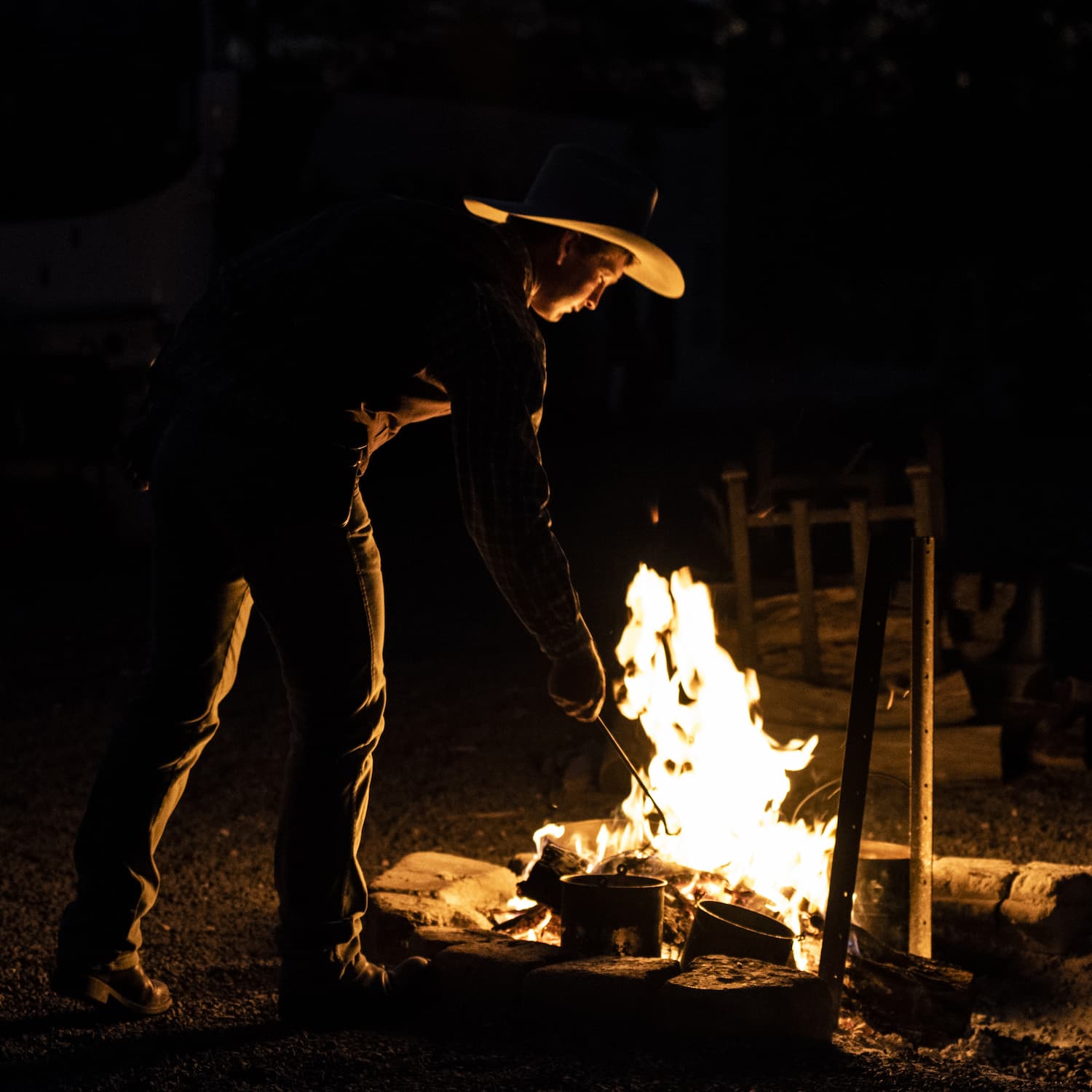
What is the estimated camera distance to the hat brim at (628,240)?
3076 millimetres

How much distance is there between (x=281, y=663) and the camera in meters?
3.12

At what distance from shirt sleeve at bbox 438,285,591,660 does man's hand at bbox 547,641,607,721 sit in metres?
0.13

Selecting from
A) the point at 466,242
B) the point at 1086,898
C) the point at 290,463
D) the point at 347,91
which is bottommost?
the point at 1086,898

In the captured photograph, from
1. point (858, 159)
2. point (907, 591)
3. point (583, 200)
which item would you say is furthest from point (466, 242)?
point (858, 159)

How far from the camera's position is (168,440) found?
9.66 ft

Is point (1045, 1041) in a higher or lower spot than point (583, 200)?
lower

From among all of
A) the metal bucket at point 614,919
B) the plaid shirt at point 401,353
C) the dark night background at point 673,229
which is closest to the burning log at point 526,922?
the metal bucket at point 614,919

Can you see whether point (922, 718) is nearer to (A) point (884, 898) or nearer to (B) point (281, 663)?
(A) point (884, 898)

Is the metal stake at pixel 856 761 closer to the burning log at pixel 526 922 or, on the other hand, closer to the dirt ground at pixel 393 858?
the dirt ground at pixel 393 858

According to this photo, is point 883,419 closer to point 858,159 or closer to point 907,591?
point 858,159

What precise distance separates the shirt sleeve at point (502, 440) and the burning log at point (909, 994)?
1.35 m

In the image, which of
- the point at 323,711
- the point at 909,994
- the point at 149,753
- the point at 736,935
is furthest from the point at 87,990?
the point at 909,994

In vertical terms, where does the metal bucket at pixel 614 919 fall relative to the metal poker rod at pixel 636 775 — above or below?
below

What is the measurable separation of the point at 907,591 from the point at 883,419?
1523 cm
